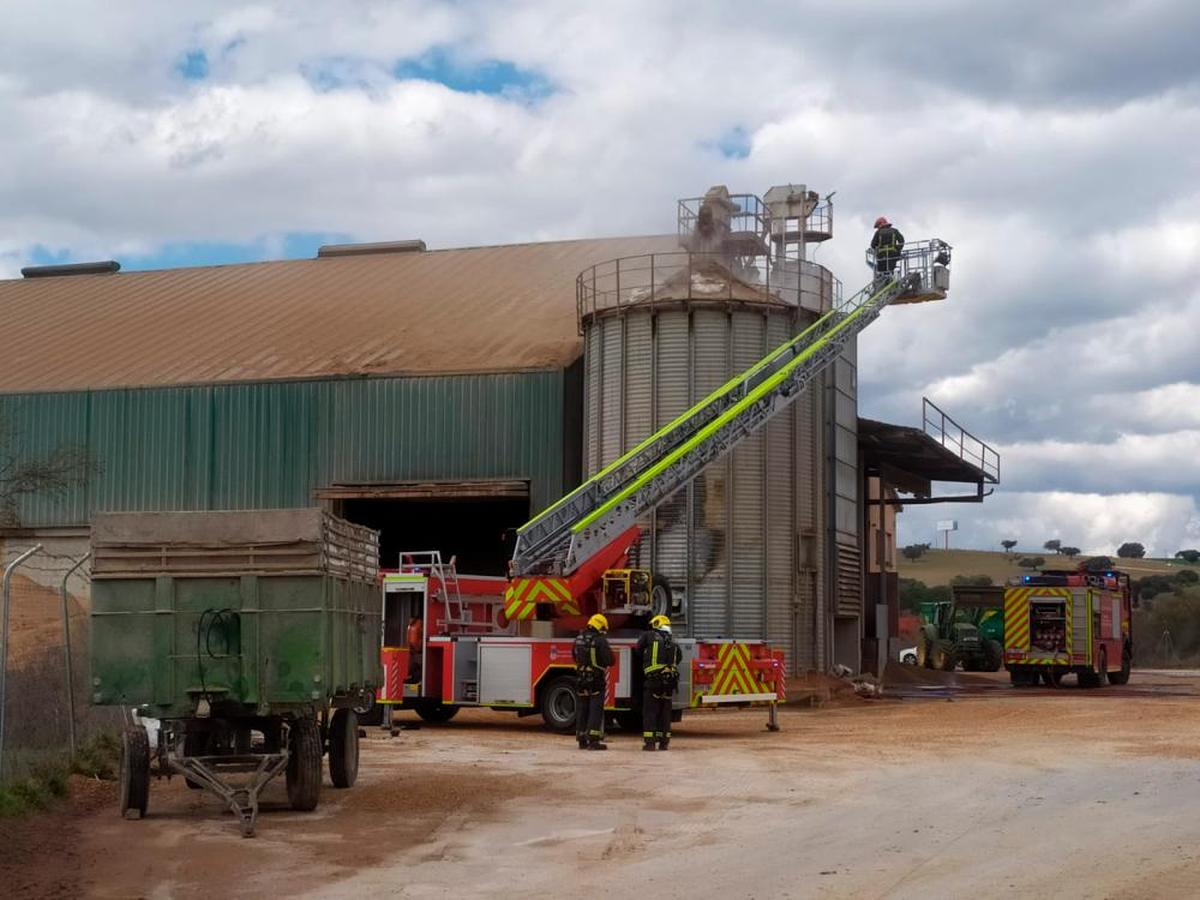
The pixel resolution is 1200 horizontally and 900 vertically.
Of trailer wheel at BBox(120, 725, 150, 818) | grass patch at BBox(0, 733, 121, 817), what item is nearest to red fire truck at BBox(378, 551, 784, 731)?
grass patch at BBox(0, 733, 121, 817)

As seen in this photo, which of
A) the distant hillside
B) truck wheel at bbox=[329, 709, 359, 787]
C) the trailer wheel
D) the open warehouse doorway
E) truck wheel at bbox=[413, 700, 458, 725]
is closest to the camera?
the trailer wheel

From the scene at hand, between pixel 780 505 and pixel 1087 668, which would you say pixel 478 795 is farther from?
pixel 1087 668

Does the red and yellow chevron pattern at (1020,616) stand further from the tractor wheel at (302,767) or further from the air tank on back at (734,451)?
the tractor wheel at (302,767)

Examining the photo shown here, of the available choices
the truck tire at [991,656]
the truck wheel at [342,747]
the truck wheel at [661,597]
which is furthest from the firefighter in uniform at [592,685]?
the truck tire at [991,656]

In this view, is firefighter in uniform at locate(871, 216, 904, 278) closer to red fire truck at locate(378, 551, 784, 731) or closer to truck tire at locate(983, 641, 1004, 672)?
red fire truck at locate(378, 551, 784, 731)

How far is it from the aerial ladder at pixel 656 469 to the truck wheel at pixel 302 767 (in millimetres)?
9556

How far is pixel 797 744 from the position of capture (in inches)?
798

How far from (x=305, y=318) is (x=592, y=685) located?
902 inches

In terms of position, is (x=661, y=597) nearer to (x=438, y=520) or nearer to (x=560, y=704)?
(x=560, y=704)

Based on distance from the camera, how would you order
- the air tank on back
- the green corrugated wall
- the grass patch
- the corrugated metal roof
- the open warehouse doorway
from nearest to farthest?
the grass patch
the air tank on back
the green corrugated wall
the open warehouse doorway
the corrugated metal roof

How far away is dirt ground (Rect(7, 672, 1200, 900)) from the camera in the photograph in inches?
399

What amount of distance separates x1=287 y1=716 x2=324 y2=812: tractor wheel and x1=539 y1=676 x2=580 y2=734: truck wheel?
8.61 meters

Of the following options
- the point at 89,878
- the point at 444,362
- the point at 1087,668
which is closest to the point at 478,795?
the point at 89,878

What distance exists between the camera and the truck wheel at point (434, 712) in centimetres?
2391
